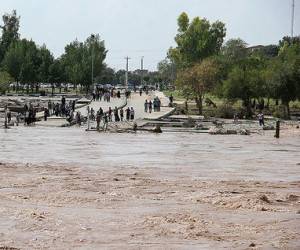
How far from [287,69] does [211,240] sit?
54969 mm

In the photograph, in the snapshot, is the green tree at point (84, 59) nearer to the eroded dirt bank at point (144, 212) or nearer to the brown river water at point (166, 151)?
the brown river water at point (166, 151)

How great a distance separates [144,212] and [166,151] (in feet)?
57.1

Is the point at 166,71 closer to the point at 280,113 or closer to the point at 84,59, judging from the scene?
the point at 84,59

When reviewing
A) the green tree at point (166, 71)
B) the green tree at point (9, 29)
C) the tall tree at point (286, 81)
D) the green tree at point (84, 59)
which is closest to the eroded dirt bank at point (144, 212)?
the tall tree at point (286, 81)

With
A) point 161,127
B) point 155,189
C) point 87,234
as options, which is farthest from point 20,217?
point 161,127

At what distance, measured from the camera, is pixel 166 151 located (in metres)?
33.7

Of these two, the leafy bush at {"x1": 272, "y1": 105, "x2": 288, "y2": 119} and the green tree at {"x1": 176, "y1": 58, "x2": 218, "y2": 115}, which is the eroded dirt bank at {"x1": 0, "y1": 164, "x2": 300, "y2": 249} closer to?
the leafy bush at {"x1": 272, "y1": 105, "x2": 288, "y2": 119}

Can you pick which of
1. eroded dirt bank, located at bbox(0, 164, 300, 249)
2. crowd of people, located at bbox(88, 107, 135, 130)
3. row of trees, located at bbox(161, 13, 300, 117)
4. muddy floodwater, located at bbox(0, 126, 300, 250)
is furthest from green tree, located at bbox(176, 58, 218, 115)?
eroded dirt bank, located at bbox(0, 164, 300, 249)

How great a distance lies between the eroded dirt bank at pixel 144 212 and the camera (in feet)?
43.6

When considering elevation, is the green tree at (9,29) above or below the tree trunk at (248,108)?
above

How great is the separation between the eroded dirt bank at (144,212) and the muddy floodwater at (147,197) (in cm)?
2

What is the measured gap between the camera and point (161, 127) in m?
50.3

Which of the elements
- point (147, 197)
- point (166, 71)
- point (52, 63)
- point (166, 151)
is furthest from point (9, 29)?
point (147, 197)

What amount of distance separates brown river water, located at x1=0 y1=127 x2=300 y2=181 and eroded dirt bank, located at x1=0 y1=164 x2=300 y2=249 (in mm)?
3217
